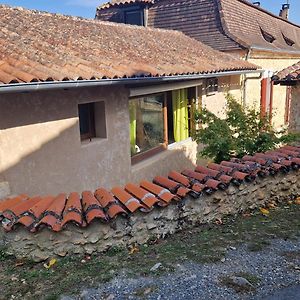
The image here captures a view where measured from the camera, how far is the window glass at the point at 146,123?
7.29 metres

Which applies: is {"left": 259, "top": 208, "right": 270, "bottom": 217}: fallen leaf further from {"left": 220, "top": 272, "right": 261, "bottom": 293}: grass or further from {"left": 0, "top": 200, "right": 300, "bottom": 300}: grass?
{"left": 220, "top": 272, "right": 261, "bottom": 293}: grass

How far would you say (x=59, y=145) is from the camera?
532cm

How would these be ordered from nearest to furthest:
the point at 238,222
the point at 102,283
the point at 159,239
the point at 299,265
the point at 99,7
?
the point at 102,283 → the point at 299,265 → the point at 159,239 → the point at 238,222 → the point at 99,7

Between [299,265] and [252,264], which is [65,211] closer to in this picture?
[252,264]

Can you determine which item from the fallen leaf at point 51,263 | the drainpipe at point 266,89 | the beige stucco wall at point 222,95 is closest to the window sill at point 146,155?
the beige stucco wall at point 222,95

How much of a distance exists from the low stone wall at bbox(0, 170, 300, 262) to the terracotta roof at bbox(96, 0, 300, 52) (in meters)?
7.59

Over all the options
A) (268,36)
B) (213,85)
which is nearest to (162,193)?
(213,85)

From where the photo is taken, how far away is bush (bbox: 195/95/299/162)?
7.20 metres

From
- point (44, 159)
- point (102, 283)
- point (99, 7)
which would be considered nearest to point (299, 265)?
point (102, 283)

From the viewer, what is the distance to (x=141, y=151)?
25.2 ft

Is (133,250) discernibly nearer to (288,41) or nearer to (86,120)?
(86,120)

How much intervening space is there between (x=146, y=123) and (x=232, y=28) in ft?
21.8

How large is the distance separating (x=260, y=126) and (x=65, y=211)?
519 cm

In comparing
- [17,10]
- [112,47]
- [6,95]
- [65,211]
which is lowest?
[65,211]
